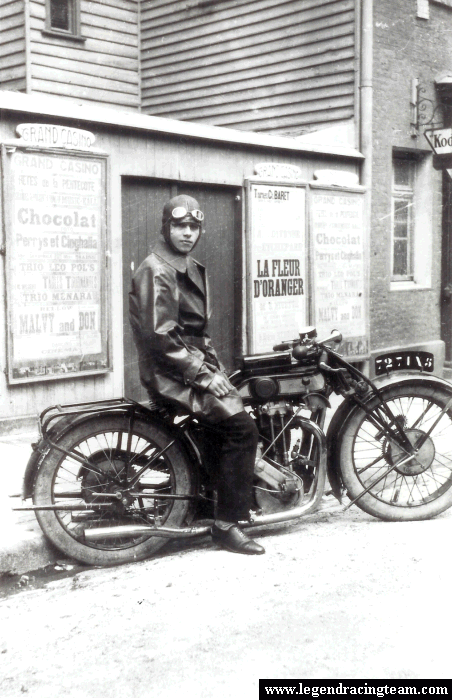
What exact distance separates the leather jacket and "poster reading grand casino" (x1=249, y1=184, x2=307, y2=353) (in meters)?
4.64

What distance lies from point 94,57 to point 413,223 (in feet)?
17.6

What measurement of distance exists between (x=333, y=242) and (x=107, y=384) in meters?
3.58

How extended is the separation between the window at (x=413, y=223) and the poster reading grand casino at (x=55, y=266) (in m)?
5.16

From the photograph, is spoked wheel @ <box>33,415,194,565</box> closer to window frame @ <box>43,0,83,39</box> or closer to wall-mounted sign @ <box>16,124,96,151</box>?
wall-mounted sign @ <box>16,124,96,151</box>

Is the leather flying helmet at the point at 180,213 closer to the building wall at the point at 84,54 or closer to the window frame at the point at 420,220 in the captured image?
the window frame at the point at 420,220

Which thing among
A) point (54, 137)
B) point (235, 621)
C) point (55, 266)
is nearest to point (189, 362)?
point (235, 621)

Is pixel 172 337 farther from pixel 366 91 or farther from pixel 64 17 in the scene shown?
pixel 64 17

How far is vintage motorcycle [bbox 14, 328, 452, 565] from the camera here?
445cm

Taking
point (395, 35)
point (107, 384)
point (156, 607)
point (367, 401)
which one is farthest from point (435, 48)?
point (156, 607)

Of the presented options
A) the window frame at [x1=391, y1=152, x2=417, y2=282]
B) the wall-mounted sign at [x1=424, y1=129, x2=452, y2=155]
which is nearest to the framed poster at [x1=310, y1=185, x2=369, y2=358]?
the window frame at [x1=391, y1=152, x2=417, y2=282]

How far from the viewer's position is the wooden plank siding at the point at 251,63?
10.9 m

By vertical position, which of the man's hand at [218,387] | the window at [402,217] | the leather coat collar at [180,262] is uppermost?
the window at [402,217]

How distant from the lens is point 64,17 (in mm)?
12602

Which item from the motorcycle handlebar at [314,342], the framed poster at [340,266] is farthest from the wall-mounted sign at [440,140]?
the motorcycle handlebar at [314,342]
